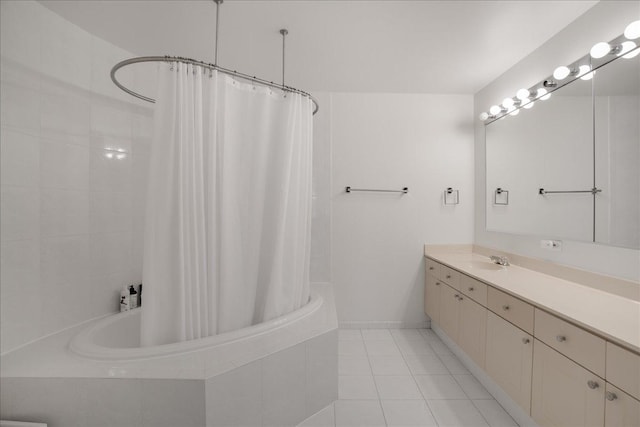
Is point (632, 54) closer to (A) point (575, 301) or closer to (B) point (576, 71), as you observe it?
(B) point (576, 71)

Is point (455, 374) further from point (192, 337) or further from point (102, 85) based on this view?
point (102, 85)

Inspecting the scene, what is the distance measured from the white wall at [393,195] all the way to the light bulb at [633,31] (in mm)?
1480

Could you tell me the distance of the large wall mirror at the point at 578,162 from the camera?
1427 mm

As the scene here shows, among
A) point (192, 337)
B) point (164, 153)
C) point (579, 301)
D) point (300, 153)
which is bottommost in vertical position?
point (192, 337)

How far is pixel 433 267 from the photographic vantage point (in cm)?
262

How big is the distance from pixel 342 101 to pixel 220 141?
1.77 metres

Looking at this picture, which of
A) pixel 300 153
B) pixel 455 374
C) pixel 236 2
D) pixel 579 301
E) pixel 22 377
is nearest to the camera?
pixel 22 377


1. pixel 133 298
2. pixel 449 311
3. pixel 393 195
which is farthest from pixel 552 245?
pixel 133 298

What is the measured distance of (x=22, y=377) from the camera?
1.13 meters

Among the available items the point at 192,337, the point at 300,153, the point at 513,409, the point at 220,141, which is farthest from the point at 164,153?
the point at 513,409

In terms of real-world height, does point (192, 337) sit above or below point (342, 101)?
below

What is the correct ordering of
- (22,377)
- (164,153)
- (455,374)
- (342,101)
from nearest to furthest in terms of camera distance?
(22,377), (164,153), (455,374), (342,101)

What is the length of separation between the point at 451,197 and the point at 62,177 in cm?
310

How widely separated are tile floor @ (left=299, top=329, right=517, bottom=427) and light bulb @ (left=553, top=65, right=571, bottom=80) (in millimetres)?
2129
